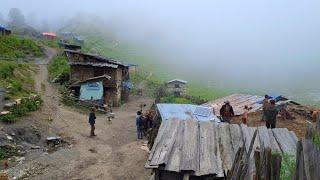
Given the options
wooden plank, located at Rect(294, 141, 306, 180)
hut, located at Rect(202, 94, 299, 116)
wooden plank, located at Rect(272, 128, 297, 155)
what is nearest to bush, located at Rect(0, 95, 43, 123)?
hut, located at Rect(202, 94, 299, 116)

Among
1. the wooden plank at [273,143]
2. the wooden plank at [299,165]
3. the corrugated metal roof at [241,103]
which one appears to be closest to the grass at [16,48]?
the corrugated metal roof at [241,103]

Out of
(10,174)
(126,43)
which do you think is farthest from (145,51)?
(10,174)

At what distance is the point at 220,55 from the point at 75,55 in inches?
3109

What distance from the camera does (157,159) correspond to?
12.2 meters

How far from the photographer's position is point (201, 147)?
13.2 m

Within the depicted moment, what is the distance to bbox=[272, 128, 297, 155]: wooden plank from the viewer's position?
43.6ft

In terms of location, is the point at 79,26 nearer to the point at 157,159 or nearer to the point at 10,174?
the point at 10,174

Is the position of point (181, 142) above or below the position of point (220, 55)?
below

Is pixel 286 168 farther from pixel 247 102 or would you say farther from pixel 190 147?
pixel 247 102

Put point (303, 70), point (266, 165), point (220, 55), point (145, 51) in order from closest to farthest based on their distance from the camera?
point (266, 165) < point (303, 70) < point (145, 51) < point (220, 55)

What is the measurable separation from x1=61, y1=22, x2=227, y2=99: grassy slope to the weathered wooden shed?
51.9 meters

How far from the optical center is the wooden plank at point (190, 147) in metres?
12.0

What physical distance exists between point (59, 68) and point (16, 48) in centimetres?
992

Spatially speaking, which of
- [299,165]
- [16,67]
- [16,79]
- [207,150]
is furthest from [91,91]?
[299,165]
